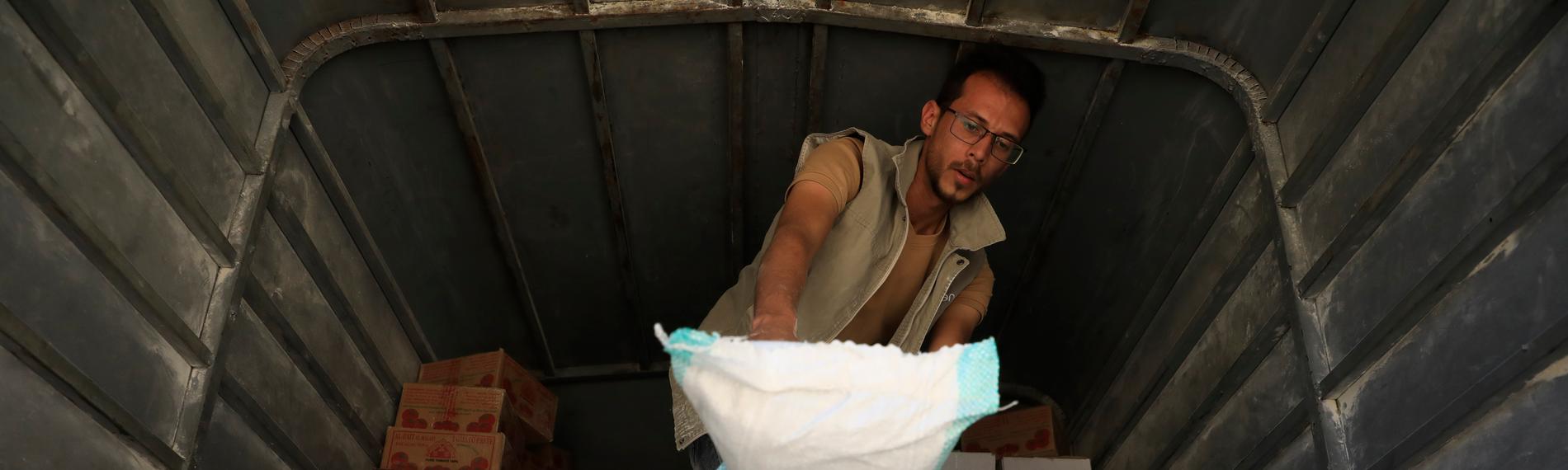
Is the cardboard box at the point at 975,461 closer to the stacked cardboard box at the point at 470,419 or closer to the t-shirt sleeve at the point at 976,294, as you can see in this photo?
the t-shirt sleeve at the point at 976,294

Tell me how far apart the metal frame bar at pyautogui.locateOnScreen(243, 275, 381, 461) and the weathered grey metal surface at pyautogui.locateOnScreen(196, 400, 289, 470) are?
264 mm

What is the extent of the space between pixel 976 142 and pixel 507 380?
1881 mm

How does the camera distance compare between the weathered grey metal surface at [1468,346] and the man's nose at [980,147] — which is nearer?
the weathered grey metal surface at [1468,346]

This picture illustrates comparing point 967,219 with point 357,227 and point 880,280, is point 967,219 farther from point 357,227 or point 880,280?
point 357,227

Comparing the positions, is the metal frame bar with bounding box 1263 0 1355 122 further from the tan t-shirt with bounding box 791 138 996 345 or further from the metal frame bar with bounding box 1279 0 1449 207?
the tan t-shirt with bounding box 791 138 996 345

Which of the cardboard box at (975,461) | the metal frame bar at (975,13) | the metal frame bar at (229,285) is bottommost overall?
the cardboard box at (975,461)

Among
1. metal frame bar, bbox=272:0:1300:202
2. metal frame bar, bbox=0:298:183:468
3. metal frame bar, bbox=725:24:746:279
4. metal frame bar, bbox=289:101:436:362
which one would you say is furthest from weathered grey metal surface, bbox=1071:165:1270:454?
metal frame bar, bbox=0:298:183:468

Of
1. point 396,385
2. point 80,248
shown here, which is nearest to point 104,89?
point 80,248

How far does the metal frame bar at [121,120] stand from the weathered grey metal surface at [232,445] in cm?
38

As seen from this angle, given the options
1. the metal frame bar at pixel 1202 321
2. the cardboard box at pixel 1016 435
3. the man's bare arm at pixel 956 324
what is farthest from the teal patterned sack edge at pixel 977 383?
the cardboard box at pixel 1016 435

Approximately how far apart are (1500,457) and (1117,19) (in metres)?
1.60

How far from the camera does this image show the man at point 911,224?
279 centimetres

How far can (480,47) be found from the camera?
130 inches

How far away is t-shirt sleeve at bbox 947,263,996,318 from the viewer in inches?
123
